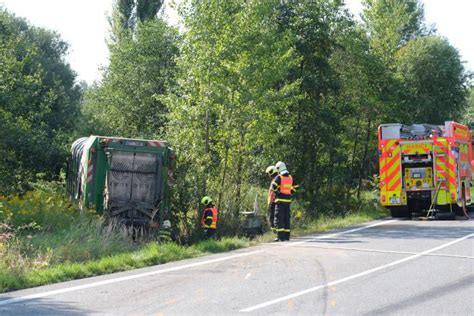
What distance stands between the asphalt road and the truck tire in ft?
26.2

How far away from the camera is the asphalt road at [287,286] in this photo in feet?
24.5

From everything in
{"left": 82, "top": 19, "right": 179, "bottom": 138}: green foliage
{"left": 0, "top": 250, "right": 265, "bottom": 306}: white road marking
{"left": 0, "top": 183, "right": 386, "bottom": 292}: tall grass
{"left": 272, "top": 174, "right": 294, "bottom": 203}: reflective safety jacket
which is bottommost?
{"left": 0, "top": 250, "right": 265, "bottom": 306}: white road marking

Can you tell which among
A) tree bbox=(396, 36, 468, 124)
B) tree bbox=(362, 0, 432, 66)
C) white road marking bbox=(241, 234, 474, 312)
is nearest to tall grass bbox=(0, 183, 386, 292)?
white road marking bbox=(241, 234, 474, 312)

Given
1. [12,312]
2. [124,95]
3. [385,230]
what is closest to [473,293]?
[12,312]

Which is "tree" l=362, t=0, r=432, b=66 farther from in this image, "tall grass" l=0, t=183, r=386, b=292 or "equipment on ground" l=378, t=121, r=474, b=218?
"tall grass" l=0, t=183, r=386, b=292

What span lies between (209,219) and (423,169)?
858 centimetres

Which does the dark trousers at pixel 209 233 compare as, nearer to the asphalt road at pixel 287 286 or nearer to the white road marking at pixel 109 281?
the asphalt road at pixel 287 286

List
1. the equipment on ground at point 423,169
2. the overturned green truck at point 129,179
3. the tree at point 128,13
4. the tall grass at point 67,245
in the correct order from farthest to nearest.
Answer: the tree at point 128,13 < the equipment on ground at point 423,169 < the overturned green truck at point 129,179 < the tall grass at point 67,245

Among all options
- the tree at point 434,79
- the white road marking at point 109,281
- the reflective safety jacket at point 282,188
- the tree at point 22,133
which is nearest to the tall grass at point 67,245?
the white road marking at point 109,281

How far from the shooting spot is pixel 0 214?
13.1m

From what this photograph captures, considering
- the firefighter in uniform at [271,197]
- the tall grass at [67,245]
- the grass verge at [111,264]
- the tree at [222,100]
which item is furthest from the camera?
the tree at [222,100]

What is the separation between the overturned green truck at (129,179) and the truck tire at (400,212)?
8623mm

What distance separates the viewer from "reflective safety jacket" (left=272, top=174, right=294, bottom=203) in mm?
14367

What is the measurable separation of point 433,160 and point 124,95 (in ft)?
51.5
